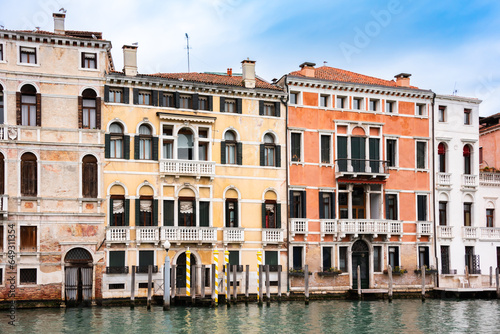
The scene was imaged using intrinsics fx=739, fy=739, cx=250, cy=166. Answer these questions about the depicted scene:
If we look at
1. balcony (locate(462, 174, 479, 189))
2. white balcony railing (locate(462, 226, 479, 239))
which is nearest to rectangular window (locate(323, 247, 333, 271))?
A: white balcony railing (locate(462, 226, 479, 239))

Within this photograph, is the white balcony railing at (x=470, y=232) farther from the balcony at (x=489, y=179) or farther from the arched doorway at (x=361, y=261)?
the arched doorway at (x=361, y=261)

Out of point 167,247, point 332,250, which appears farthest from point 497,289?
point 167,247

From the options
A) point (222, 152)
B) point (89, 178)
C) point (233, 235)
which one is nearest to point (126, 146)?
point (89, 178)

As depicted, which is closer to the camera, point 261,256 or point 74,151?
point 74,151

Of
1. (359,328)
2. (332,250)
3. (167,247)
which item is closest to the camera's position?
(359,328)

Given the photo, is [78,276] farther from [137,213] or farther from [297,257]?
[297,257]

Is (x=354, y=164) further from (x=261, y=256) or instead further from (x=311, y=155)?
(x=261, y=256)

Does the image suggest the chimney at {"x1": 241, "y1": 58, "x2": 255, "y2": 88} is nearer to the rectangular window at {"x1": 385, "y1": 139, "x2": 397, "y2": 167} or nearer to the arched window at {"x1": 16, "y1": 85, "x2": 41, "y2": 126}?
the rectangular window at {"x1": 385, "y1": 139, "x2": 397, "y2": 167}

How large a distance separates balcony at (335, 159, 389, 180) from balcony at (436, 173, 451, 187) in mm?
2999

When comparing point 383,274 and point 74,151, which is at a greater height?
point 74,151

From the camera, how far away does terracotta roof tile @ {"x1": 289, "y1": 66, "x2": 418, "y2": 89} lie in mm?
33312

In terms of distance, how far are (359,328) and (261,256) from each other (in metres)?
7.68

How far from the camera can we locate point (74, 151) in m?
27.9

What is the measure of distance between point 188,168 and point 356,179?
7.79 m
